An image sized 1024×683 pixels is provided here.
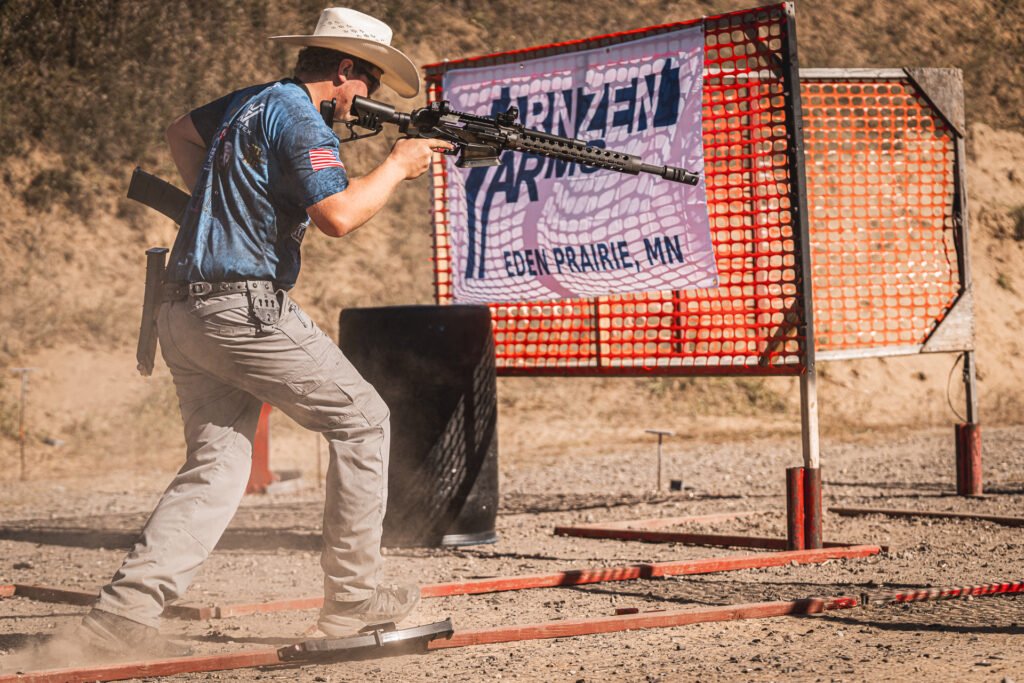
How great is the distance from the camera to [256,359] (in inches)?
145

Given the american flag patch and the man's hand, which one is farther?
the man's hand

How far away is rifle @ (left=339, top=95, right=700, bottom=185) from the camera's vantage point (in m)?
4.10

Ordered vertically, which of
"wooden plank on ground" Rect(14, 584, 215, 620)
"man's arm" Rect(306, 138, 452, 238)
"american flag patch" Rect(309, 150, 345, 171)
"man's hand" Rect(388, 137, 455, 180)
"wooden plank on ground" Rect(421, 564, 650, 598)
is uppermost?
"man's hand" Rect(388, 137, 455, 180)

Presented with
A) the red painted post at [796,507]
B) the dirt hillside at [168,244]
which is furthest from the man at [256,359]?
the dirt hillside at [168,244]

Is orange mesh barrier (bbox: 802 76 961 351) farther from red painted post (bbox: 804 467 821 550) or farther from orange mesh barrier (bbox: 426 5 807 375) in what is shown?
red painted post (bbox: 804 467 821 550)

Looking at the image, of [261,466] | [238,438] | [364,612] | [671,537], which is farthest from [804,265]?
[261,466]

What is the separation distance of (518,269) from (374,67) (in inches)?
122

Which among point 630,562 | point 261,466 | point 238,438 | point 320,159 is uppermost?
point 320,159

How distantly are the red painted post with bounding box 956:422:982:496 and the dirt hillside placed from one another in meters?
5.99

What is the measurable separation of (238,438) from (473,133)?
1.50m

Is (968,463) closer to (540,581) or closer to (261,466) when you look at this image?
(540,581)

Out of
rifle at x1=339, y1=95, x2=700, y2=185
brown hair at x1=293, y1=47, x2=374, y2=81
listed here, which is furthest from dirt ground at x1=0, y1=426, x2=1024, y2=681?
brown hair at x1=293, y1=47, x2=374, y2=81

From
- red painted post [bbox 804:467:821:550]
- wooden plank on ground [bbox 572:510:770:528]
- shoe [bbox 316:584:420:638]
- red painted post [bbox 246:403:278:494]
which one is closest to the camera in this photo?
shoe [bbox 316:584:420:638]

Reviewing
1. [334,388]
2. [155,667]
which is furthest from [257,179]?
[155,667]
